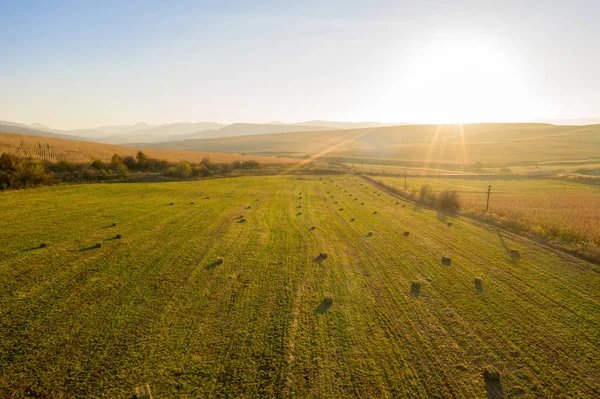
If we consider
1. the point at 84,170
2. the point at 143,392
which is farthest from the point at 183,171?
the point at 143,392

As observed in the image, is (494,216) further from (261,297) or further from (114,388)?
(114,388)

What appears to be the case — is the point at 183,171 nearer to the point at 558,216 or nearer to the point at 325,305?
the point at 325,305

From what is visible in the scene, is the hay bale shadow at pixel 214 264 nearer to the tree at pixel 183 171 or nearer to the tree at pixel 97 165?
the tree at pixel 183 171

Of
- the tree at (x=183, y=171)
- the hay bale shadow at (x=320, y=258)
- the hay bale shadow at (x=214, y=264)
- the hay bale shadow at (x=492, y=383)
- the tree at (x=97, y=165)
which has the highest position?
the tree at (x=97, y=165)

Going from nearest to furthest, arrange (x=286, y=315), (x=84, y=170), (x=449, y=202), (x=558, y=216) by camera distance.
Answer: (x=286, y=315)
(x=558, y=216)
(x=449, y=202)
(x=84, y=170)

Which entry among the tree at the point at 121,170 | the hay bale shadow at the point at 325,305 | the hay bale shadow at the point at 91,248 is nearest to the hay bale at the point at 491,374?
the hay bale shadow at the point at 325,305

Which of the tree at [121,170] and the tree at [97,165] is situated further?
the tree at [97,165]
